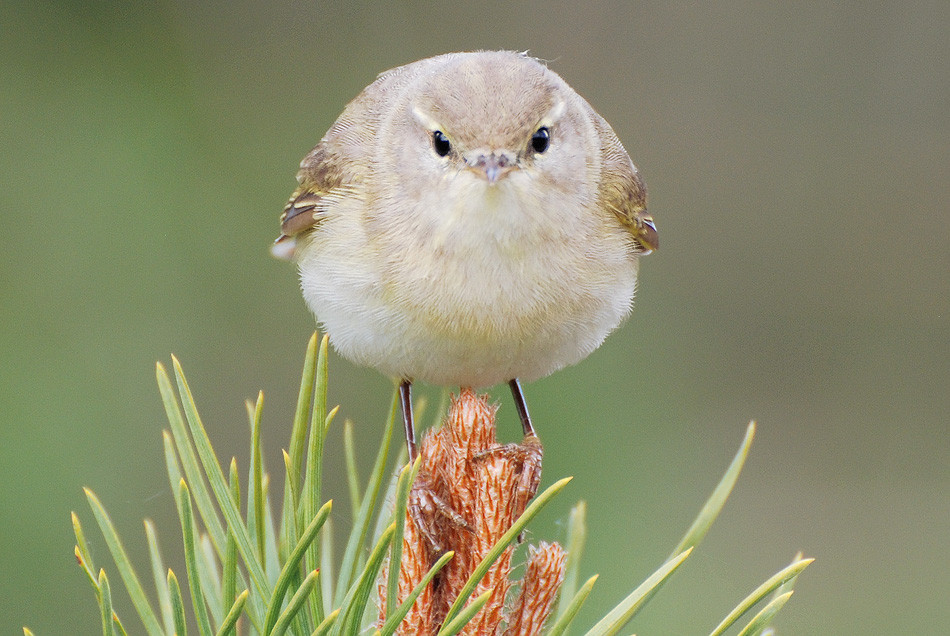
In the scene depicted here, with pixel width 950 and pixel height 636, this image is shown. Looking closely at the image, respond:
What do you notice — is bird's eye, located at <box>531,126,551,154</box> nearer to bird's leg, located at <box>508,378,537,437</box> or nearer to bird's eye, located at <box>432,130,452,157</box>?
bird's eye, located at <box>432,130,452,157</box>

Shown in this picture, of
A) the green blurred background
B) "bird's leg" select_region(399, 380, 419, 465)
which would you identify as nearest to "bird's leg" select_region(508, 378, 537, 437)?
"bird's leg" select_region(399, 380, 419, 465)

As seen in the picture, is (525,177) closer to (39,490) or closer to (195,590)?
(195,590)

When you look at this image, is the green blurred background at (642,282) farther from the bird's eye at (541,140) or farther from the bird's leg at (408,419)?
the bird's eye at (541,140)

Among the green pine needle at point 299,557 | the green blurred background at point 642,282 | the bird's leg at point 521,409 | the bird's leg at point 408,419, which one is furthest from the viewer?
the green blurred background at point 642,282

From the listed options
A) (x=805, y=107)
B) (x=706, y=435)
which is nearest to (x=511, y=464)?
(x=706, y=435)

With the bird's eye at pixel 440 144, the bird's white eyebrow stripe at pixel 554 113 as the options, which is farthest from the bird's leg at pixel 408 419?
the bird's white eyebrow stripe at pixel 554 113

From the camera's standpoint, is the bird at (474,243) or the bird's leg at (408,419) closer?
the bird at (474,243)

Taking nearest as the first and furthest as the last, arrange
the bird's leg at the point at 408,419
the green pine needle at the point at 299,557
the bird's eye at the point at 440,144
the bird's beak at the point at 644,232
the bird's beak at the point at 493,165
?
the green pine needle at the point at 299,557
the bird's beak at the point at 493,165
the bird's eye at the point at 440,144
the bird's leg at the point at 408,419
the bird's beak at the point at 644,232
